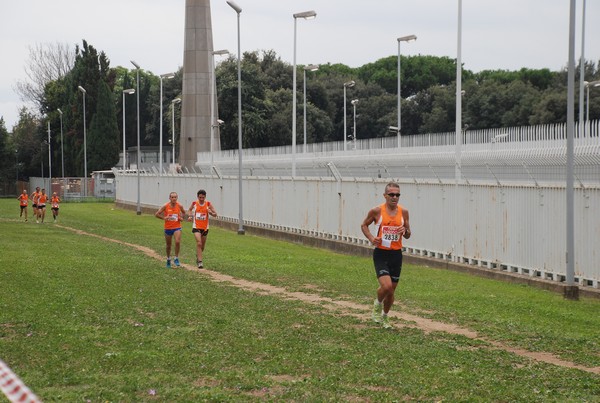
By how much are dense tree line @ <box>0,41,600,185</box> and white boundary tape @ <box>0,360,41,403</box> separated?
61.7 m

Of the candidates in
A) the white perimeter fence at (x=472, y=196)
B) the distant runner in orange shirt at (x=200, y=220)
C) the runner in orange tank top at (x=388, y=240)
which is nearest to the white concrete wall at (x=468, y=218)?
the white perimeter fence at (x=472, y=196)

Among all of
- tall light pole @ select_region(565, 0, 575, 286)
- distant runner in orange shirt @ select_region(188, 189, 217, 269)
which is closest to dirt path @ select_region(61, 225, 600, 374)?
distant runner in orange shirt @ select_region(188, 189, 217, 269)

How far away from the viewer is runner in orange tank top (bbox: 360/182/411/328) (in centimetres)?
1523

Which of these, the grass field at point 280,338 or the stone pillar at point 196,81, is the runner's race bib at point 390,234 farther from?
the stone pillar at point 196,81

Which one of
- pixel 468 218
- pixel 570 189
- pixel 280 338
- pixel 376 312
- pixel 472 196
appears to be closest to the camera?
pixel 280 338

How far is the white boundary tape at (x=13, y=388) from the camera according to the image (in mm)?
8952

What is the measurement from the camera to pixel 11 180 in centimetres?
12781

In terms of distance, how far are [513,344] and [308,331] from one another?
8.73 feet

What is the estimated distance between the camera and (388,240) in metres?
15.3

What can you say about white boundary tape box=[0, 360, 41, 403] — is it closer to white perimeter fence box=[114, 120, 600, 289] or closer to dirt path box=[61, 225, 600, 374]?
dirt path box=[61, 225, 600, 374]

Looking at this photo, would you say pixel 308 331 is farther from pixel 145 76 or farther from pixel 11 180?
pixel 145 76

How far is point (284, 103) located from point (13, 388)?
95474 millimetres

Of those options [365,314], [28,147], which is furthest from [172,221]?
[28,147]

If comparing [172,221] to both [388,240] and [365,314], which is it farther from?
[388,240]
